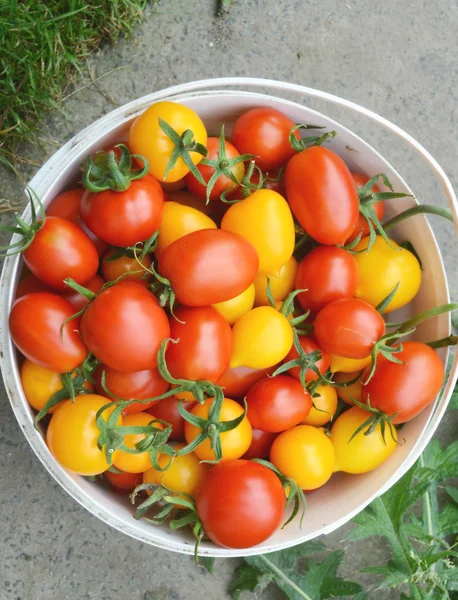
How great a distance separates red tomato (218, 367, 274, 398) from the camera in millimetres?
1020

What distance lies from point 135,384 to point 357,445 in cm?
38

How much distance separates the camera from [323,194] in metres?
0.94

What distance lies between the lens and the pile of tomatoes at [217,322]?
2.86ft

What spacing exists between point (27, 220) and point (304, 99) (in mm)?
671

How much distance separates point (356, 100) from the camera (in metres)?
1.38

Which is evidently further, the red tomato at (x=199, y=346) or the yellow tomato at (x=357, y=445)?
the yellow tomato at (x=357, y=445)

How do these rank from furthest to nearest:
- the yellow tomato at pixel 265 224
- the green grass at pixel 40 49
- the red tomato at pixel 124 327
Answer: the green grass at pixel 40 49 < the yellow tomato at pixel 265 224 < the red tomato at pixel 124 327

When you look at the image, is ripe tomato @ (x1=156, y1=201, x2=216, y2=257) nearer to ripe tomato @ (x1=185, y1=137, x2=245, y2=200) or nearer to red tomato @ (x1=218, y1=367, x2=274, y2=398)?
ripe tomato @ (x1=185, y1=137, x2=245, y2=200)

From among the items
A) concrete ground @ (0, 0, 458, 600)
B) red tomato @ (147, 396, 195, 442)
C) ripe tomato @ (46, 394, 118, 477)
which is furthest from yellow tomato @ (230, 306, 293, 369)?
concrete ground @ (0, 0, 458, 600)

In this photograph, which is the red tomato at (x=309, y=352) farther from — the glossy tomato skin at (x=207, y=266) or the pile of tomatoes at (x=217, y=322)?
the glossy tomato skin at (x=207, y=266)

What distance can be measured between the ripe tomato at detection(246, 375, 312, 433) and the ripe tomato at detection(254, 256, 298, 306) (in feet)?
0.44

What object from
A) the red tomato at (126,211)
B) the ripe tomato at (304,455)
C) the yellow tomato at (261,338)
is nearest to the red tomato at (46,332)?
the red tomato at (126,211)

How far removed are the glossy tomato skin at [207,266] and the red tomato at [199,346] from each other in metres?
0.03

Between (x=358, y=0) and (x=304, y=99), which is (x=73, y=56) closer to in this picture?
(x=304, y=99)
